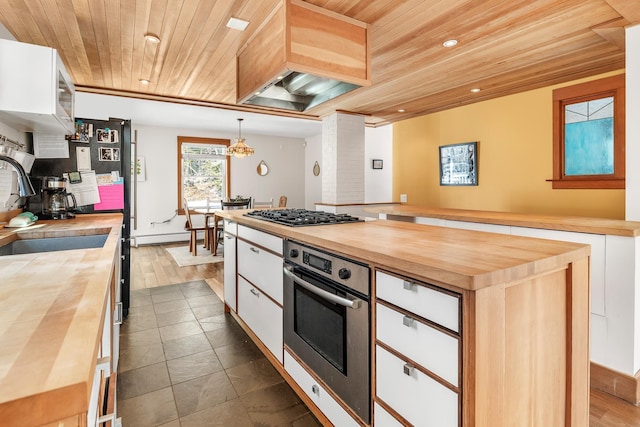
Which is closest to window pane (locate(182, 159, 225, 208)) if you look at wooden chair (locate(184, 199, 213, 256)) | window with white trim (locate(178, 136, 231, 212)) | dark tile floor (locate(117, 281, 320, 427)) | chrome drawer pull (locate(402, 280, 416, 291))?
window with white trim (locate(178, 136, 231, 212))

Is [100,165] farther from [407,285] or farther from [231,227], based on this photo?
[407,285]

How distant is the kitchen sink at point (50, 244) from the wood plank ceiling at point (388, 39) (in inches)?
58.5

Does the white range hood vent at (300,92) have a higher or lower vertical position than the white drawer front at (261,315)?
higher

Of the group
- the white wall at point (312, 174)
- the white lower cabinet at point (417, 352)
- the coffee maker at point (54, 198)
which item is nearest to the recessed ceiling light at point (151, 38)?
the coffee maker at point (54, 198)

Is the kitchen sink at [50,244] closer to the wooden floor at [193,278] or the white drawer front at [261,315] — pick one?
the white drawer front at [261,315]

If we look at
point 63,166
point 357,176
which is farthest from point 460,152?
point 63,166

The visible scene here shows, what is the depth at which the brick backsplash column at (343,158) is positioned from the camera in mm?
4926

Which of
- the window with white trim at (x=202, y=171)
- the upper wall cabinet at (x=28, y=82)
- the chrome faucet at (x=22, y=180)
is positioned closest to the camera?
the chrome faucet at (x=22, y=180)

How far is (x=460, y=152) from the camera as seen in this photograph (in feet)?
16.9

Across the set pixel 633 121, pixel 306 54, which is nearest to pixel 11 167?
pixel 306 54

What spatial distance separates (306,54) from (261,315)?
1663 millimetres

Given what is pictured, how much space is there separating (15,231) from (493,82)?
425 cm

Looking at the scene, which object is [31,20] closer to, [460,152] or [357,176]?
[357,176]

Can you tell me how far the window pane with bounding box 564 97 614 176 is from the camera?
3.51 meters
